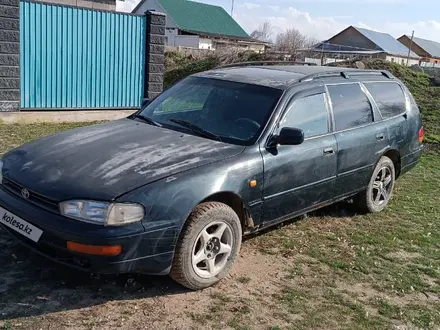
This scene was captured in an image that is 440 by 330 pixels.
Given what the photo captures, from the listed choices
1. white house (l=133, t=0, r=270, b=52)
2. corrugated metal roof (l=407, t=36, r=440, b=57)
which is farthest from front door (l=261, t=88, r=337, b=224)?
corrugated metal roof (l=407, t=36, r=440, b=57)

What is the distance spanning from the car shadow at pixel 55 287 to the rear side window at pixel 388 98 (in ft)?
11.5

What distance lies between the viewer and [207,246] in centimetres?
408

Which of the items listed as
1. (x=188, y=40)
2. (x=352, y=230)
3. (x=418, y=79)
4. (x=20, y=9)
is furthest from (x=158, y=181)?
(x=188, y=40)

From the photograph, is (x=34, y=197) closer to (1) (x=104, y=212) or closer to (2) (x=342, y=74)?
(1) (x=104, y=212)

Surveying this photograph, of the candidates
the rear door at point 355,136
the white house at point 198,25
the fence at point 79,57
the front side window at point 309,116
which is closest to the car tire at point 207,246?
the front side window at point 309,116

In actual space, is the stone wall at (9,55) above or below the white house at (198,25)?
below

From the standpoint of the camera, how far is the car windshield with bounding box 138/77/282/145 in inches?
183

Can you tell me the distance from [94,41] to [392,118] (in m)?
7.32

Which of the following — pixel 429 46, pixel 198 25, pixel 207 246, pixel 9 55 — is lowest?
pixel 207 246

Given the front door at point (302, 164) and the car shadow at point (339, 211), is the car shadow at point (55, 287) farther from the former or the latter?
the car shadow at point (339, 211)

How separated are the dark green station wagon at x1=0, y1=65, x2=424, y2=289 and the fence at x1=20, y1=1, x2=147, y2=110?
6.08 metres

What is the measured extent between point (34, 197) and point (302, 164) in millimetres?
2400

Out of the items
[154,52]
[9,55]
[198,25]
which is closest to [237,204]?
[9,55]

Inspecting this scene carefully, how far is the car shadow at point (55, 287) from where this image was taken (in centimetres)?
364
